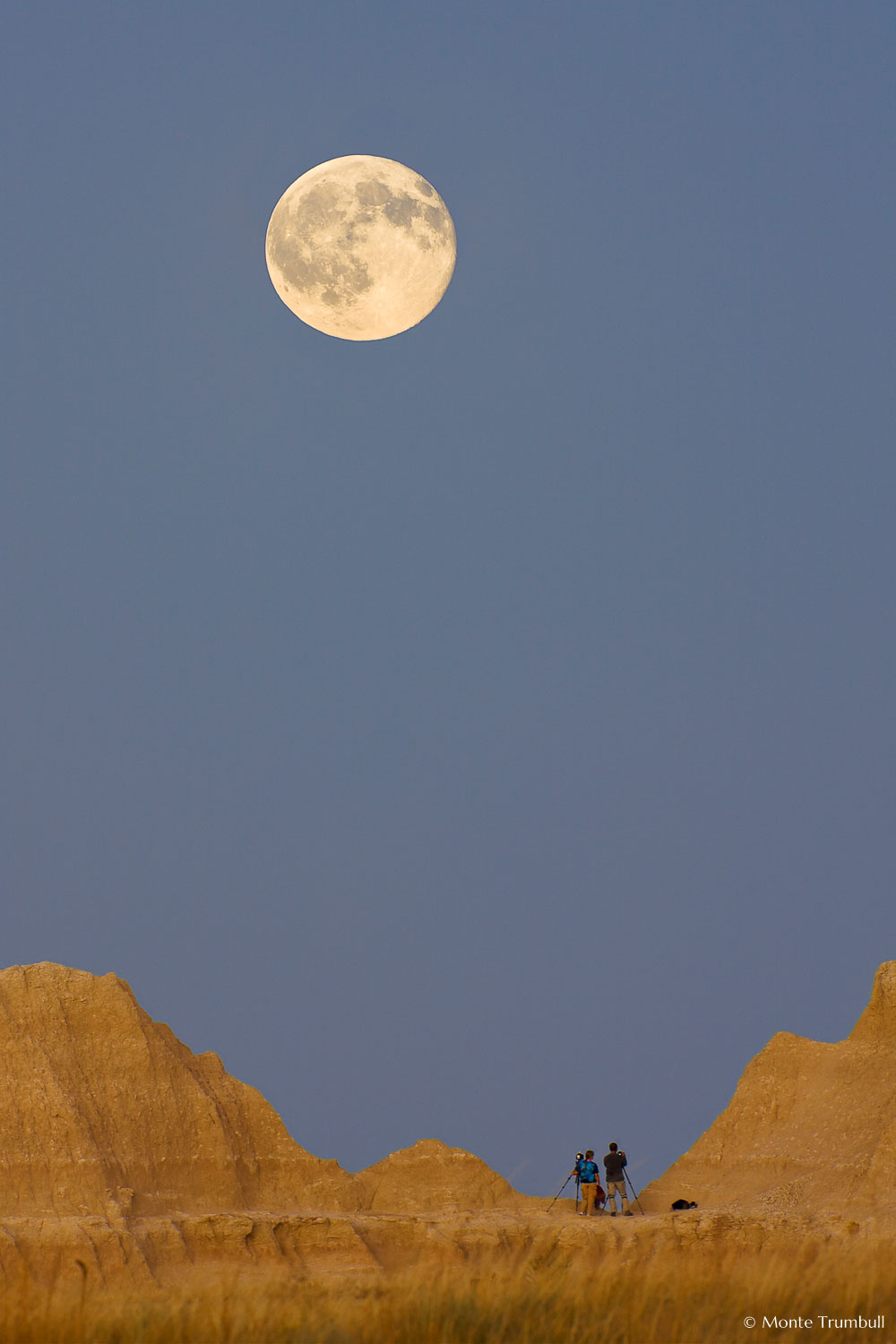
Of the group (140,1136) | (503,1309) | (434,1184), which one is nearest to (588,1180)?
(434,1184)

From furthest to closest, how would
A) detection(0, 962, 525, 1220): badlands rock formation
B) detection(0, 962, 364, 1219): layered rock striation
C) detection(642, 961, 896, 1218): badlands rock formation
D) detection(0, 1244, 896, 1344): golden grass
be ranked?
detection(0, 962, 525, 1220): badlands rock formation < detection(0, 962, 364, 1219): layered rock striation < detection(642, 961, 896, 1218): badlands rock formation < detection(0, 1244, 896, 1344): golden grass

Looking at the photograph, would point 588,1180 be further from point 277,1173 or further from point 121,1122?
point 121,1122

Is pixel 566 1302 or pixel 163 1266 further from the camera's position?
pixel 163 1266

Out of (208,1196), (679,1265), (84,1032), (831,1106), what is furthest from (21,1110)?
(679,1265)

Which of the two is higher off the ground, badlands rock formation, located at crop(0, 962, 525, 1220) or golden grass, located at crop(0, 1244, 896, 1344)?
badlands rock formation, located at crop(0, 962, 525, 1220)

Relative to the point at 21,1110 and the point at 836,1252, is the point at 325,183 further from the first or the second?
the point at 836,1252

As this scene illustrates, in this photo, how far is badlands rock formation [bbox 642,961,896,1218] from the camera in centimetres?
2764

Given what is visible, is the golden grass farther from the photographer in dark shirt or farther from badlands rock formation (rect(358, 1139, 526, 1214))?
badlands rock formation (rect(358, 1139, 526, 1214))

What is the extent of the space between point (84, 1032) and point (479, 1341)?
22512 mm

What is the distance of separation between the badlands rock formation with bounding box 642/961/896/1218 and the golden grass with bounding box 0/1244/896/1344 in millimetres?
16906

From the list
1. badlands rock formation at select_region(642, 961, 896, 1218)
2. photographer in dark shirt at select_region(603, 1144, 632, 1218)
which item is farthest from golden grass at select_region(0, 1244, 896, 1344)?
photographer in dark shirt at select_region(603, 1144, 632, 1218)

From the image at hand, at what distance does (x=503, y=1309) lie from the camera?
10.6 meters

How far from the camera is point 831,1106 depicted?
30.8m

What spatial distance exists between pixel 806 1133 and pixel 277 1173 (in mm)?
11462
